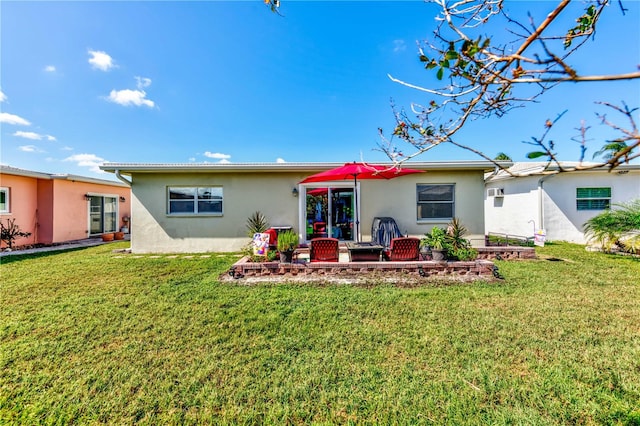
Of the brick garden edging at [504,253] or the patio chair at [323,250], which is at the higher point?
the patio chair at [323,250]

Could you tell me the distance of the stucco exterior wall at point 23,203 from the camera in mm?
10625

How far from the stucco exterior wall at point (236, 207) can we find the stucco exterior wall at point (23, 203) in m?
6.17

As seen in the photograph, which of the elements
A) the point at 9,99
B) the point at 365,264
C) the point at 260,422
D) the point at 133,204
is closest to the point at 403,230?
the point at 365,264

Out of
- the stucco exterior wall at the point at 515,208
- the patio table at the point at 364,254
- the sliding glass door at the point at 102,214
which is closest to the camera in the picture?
the patio table at the point at 364,254

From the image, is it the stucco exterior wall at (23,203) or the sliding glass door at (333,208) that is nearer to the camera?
the sliding glass door at (333,208)

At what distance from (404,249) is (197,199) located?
7.71 m

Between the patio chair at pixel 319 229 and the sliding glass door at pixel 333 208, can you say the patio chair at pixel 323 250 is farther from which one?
the patio chair at pixel 319 229

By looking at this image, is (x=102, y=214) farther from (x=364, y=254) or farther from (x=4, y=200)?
(x=364, y=254)

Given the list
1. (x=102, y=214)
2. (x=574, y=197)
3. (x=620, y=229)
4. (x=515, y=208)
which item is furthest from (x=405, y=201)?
(x=102, y=214)

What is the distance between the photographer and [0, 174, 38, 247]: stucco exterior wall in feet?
34.9

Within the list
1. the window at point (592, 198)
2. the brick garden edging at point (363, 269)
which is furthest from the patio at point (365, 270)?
the window at point (592, 198)

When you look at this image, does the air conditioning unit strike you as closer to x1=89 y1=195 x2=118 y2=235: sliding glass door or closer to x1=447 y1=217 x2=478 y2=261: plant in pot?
x1=447 y1=217 x2=478 y2=261: plant in pot

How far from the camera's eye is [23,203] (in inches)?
440

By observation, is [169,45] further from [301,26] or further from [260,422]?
[260,422]
